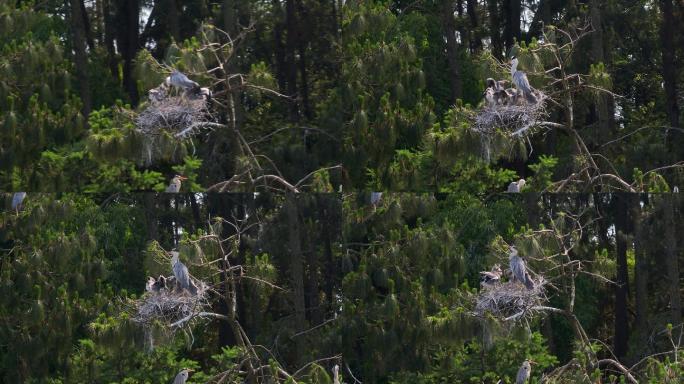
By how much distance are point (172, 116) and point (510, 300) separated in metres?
1.78

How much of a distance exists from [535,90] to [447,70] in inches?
159

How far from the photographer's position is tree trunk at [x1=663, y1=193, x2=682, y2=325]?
934cm

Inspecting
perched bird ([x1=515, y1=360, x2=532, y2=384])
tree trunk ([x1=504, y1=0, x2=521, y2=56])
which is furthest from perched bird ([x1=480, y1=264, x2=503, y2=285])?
tree trunk ([x1=504, y1=0, x2=521, y2=56])

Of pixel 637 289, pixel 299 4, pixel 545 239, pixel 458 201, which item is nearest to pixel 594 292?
pixel 637 289

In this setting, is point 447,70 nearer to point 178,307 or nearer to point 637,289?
point 637,289

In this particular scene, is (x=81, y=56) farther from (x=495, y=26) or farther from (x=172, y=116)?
(x=172, y=116)

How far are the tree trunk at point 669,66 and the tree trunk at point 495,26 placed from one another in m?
1.27

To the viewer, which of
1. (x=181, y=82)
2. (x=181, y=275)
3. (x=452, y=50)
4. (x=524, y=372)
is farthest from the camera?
(x=452, y=50)

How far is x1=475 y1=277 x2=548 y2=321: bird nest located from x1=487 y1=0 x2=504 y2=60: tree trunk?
4.18 metres

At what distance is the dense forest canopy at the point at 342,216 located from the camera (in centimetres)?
787

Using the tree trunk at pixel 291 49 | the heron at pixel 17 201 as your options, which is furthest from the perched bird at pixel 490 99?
the tree trunk at pixel 291 49

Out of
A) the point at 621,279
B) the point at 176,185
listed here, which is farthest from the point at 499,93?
the point at 176,185

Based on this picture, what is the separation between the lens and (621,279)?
9.32 metres

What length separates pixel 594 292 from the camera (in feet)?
30.8
